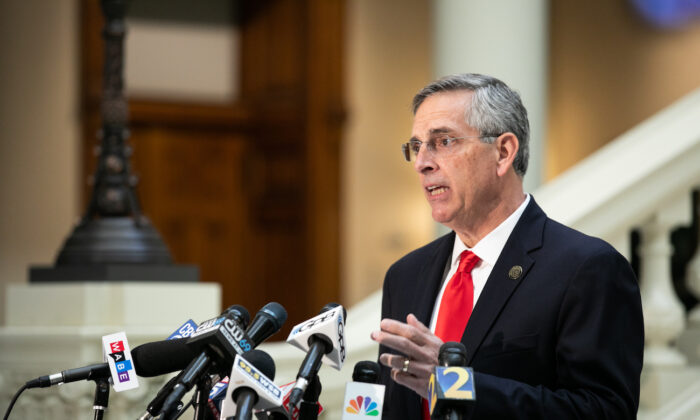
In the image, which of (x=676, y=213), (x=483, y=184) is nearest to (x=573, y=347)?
(x=483, y=184)

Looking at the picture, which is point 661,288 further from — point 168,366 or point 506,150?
point 168,366

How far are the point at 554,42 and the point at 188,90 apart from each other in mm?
3456

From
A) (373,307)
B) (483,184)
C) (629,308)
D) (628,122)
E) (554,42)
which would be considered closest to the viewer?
(629,308)

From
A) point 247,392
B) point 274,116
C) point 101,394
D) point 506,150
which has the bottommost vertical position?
point 101,394

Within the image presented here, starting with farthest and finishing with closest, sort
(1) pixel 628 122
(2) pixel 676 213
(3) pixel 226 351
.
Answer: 1. (1) pixel 628 122
2. (2) pixel 676 213
3. (3) pixel 226 351

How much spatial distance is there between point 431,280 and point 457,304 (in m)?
0.14

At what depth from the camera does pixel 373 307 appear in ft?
13.3

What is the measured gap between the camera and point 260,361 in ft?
6.64

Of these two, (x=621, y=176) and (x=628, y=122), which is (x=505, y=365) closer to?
(x=621, y=176)

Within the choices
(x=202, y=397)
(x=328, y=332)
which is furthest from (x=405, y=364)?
(x=202, y=397)

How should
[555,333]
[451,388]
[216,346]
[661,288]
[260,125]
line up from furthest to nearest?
[260,125], [661,288], [555,333], [216,346], [451,388]

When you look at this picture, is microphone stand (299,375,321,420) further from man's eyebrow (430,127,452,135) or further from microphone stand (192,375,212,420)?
man's eyebrow (430,127,452,135)

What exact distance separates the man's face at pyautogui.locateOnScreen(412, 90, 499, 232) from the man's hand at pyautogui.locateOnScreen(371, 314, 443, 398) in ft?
1.68

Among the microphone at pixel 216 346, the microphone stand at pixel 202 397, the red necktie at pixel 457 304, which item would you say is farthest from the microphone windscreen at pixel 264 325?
the red necktie at pixel 457 304
